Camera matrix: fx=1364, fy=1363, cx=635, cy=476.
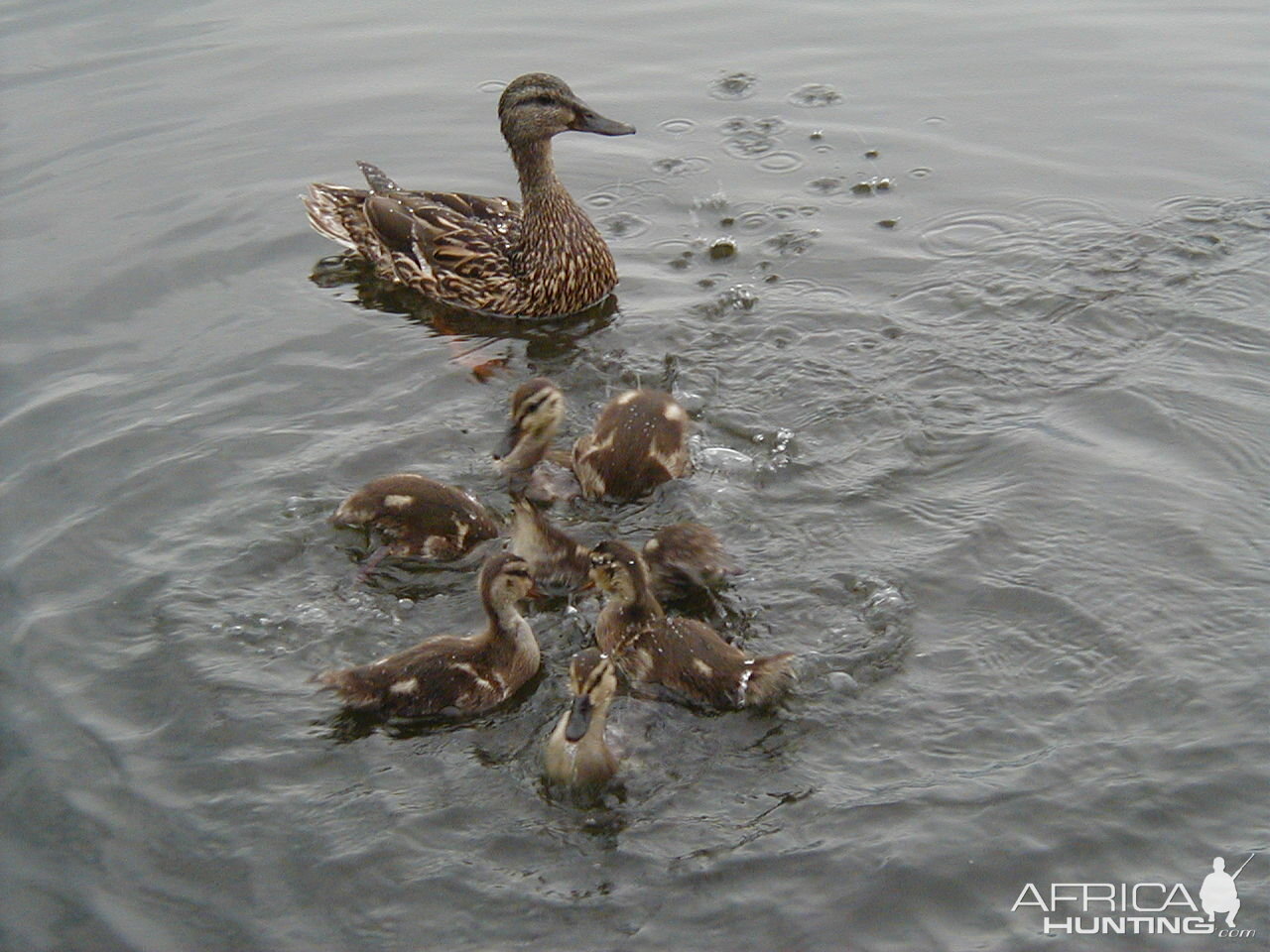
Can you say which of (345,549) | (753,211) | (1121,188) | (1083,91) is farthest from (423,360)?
(1083,91)

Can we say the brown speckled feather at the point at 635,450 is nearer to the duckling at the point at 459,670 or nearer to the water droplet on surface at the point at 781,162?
the duckling at the point at 459,670

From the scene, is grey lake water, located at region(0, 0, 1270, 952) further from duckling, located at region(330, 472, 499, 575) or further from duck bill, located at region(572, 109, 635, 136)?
duck bill, located at region(572, 109, 635, 136)

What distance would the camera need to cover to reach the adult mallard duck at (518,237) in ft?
23.6

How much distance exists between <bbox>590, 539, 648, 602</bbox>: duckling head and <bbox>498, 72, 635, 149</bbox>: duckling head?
3.38m

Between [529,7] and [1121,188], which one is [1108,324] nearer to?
[1121,188]

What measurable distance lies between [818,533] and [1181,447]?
5.41ft

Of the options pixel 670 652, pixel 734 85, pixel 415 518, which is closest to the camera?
pixel 670 652

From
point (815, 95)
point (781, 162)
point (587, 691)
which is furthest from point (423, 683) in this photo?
point (815, 95)

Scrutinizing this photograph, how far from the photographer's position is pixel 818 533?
513 cm

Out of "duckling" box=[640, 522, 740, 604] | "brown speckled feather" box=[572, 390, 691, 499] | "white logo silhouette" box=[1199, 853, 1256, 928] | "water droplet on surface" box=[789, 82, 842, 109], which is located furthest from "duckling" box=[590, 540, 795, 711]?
"water droplet on surface" box=[789, 82, 842, 109]

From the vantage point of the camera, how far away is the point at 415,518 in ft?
16.6

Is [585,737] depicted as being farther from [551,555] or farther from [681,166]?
[681,166]

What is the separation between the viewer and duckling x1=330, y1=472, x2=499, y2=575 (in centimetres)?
507

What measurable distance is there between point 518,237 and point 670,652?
3.55 m
